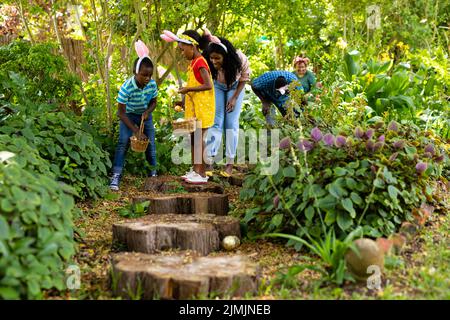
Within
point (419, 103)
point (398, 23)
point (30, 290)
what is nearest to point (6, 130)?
point (30, 290)

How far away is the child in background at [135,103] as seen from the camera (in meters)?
6.38

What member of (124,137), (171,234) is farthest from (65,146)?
(171,234)

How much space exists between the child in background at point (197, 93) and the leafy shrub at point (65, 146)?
0.84m

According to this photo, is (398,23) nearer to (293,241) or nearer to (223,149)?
(223,149)

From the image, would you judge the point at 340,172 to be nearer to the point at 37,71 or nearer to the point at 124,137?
the point at 124,137

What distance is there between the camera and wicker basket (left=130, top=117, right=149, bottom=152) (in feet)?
20.7

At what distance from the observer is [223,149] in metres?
7.74

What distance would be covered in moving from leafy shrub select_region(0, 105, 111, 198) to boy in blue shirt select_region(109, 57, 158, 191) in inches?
13.0

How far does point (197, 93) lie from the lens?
20.9ft

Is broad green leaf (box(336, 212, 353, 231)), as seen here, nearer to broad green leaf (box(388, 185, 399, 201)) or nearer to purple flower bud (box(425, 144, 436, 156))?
broad green leaf (box(388, 185, 399, 201))

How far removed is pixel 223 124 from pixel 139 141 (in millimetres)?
977

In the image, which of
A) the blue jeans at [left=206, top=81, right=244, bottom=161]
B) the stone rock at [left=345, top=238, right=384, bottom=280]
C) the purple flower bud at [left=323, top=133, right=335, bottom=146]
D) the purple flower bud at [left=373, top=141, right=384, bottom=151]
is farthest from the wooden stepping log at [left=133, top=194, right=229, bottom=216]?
the stone rock at [left=345, top=238, right=384, bottom=280]

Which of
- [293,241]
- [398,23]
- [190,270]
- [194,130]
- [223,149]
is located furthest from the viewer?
[398,23]
